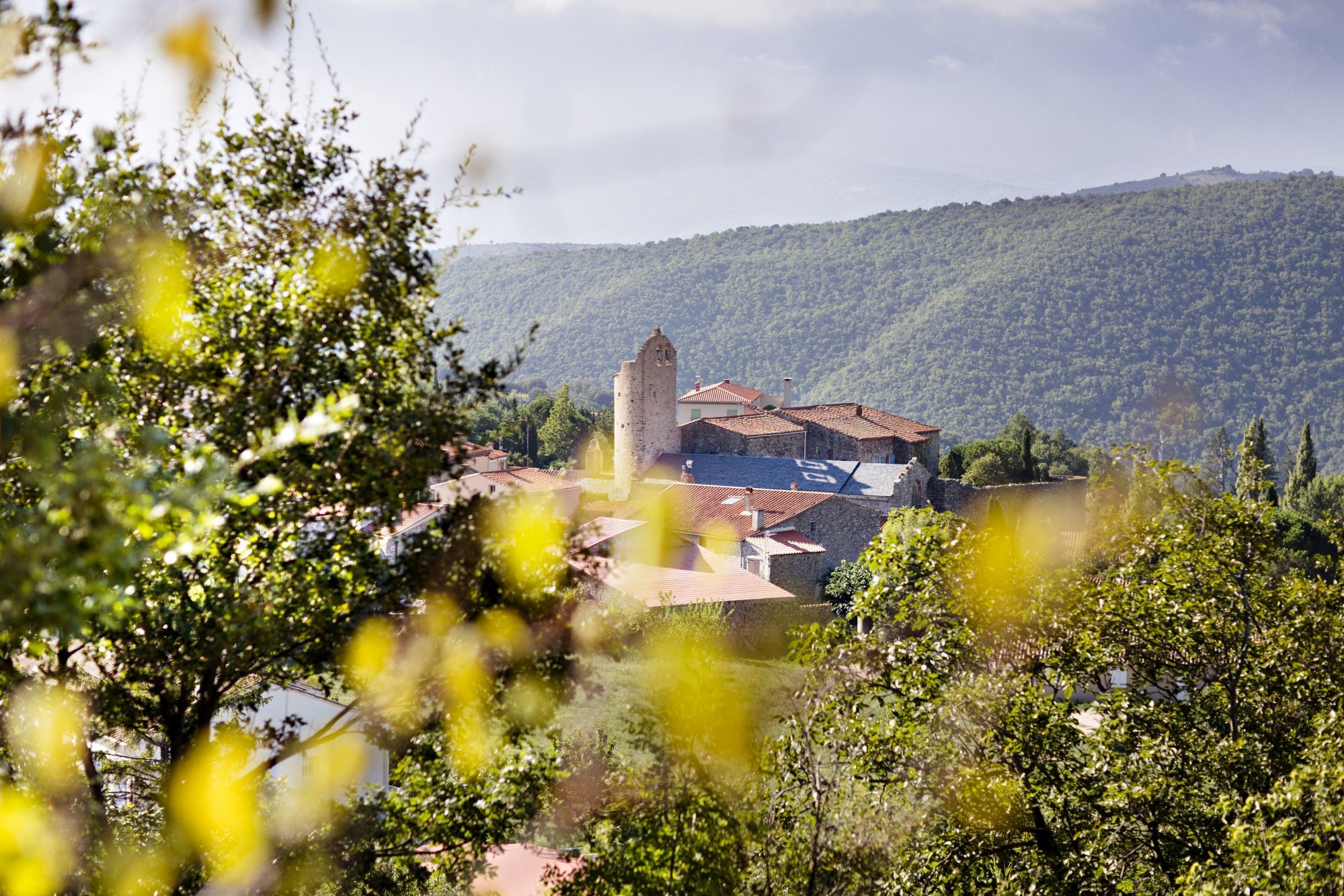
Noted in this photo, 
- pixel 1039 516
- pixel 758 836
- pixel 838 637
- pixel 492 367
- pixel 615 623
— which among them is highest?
pixel 492 367

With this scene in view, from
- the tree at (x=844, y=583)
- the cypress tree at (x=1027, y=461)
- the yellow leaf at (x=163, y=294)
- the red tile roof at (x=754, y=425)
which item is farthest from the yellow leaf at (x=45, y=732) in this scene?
the cypress tree at (x=1027, y=461)

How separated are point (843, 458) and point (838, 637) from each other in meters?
37.6

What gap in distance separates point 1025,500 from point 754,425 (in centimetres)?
1336

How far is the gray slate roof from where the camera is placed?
120ft

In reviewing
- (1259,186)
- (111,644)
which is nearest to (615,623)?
(111,644)

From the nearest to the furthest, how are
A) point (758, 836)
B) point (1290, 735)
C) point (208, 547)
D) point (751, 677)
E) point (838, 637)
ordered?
point (208, 547) → point (758, 836) → point (1290, 735) → point (838, 637) → point (751, 677)

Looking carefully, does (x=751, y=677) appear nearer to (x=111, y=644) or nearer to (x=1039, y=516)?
(x=111, y=644)

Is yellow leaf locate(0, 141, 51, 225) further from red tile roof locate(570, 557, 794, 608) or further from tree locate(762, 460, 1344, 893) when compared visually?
red tile roof locate(570, 557, 794, 608)

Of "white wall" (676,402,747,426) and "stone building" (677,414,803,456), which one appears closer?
"stone building" (677,414,803,456)

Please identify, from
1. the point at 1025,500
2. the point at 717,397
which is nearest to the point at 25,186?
the point at 1025,500

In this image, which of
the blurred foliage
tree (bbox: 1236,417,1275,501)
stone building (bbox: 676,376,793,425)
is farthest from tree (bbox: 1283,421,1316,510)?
tree (bbox: 1236,417,1275,501)

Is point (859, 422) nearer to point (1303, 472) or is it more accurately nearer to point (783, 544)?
point (783, 544)

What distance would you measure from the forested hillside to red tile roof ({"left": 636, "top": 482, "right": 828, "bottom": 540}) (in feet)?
183

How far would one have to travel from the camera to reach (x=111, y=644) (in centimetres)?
419
